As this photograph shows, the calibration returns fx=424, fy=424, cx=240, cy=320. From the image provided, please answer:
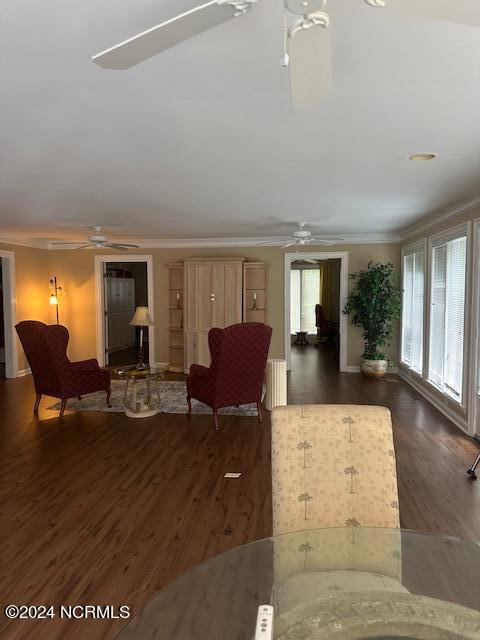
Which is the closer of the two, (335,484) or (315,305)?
(335,484)

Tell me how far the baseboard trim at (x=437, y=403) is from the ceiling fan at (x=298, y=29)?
414 cm

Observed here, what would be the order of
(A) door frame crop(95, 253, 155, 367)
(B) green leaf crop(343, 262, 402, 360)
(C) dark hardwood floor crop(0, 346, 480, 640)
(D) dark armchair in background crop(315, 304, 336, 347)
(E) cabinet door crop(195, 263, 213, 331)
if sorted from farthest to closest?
1. (D) dark armchair in background crop(315, 304, 336, 347)
2. (A) door frame crop(95, 253, 155, 367)
3. (E) cabinet door crop(195, 263, 213, 331)
4. (B) green leaf crop(343, 262, 402, 360)
5. (C) dark hardwood floor crop(0, 346, 480, 640)

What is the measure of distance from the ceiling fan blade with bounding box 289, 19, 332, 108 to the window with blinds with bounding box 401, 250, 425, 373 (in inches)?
199

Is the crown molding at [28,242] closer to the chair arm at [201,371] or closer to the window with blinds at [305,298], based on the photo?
the chair arm at [201,371]

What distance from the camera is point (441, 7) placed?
0.98m

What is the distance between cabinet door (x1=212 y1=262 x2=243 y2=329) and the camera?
7.34 metres

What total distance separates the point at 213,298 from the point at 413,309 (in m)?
3.26

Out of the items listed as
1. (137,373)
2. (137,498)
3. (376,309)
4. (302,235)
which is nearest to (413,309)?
(376,309)

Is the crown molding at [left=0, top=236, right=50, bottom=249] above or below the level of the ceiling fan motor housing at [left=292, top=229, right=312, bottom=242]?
above

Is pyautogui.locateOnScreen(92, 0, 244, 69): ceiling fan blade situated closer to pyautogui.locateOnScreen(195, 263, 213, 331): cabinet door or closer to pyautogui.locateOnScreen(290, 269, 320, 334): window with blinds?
pyautogui.locateOnScreen(195, 263, 213, 331): cabinet door

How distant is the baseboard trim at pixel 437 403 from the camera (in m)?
4.45

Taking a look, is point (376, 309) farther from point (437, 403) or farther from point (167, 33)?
point (167, 33)

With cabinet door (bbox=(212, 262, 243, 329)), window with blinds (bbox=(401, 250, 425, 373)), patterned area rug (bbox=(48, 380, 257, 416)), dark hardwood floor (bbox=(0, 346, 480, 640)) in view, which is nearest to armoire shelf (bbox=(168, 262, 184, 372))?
cabinet door (bbox=(212, 262, 243, 329))

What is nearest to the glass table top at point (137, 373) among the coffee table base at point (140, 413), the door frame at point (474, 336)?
the coffee table base at point (140, 413)
